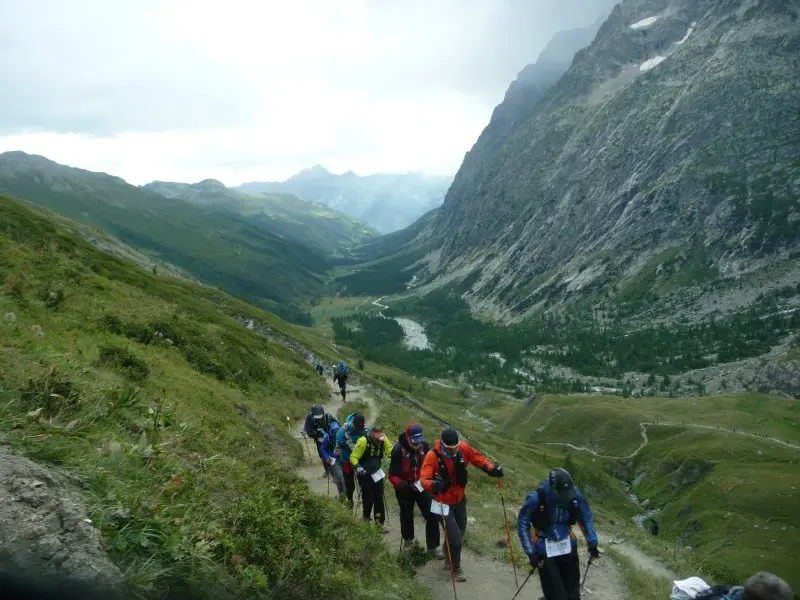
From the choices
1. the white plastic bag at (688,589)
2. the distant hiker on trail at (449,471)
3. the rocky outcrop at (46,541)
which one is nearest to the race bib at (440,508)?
the distant hiker on trail at (449,471)

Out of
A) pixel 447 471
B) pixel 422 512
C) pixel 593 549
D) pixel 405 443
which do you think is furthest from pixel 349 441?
pixel 593 549

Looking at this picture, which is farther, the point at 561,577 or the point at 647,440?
the point at 647,440

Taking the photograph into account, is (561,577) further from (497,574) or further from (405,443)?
(405,443)

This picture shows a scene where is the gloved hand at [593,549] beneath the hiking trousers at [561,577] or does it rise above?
above

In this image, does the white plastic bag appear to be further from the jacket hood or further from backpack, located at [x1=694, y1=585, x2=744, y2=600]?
the jacket hood

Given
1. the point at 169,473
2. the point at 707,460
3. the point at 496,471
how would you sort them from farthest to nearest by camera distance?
the point at 707,460
the point at 496,471
the point at 169,473

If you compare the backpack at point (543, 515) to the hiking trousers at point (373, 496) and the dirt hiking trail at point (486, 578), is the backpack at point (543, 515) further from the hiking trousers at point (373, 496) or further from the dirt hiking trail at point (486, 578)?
the hiking trousers at point (373, 496)

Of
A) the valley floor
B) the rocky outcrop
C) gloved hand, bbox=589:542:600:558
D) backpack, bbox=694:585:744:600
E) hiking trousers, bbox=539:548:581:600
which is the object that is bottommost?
the valley floor

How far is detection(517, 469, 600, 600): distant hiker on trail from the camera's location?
10766 mm

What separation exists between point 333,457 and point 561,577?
9.40 metres

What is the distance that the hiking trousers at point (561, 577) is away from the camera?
10859 mm

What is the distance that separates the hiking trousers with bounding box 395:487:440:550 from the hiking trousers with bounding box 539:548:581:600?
3.66 m

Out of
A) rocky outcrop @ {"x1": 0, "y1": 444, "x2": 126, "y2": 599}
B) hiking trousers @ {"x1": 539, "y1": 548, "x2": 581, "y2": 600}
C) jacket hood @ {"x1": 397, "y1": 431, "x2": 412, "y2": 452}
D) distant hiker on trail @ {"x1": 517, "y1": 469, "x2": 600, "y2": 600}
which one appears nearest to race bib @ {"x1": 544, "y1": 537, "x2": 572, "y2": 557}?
distant hiker on trail @ {"x1": 517, "y1": 469, "x2": 600, "y2": 600}

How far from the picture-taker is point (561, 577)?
11023 mm
